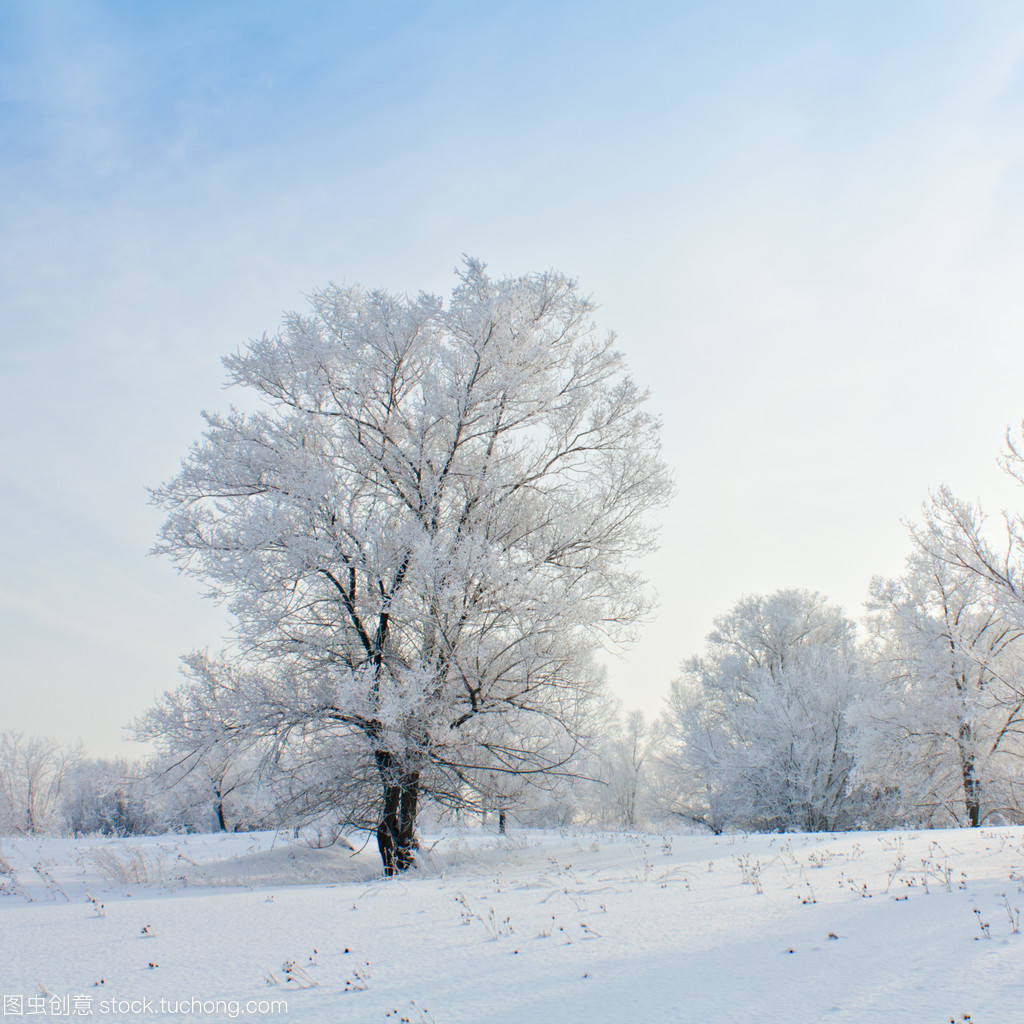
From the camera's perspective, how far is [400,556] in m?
9.45

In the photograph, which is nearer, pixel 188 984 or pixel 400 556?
pixel 188 984

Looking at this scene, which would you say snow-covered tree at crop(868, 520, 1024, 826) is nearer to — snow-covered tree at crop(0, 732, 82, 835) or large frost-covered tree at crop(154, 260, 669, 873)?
large frost-covered tree at crop(154, 260, 669, 873)

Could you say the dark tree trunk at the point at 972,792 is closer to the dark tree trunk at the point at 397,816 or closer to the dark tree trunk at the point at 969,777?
the dark tree trunk at the point at 969,777

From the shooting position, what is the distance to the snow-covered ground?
302cm

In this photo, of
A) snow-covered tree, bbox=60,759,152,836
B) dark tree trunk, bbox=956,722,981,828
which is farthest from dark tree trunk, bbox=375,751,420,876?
snow-covered tree, bbox=60,759,152,836

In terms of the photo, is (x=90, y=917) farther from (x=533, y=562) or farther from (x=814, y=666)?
(x=814, y=666)

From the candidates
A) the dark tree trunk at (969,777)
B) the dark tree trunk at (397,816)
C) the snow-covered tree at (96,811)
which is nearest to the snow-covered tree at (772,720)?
the dark tree trunk at (969,777)

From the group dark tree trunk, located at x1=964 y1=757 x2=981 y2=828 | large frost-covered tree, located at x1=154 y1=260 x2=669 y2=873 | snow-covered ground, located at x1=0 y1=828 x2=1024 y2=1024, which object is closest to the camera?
snow-covered ground, located at x1=0 y1=828 x2=1024 y2=1024

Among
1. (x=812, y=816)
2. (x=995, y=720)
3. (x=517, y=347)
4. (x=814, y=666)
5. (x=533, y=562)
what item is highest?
(x=517, y=347)

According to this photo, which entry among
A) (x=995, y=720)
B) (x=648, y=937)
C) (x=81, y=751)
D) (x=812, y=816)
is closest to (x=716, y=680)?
(x=812, y=816)

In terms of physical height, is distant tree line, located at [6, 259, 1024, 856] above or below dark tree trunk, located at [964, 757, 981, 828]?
above

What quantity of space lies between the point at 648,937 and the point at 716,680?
26.2 m

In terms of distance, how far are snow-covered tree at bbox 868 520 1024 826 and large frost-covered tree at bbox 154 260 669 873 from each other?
1487cm

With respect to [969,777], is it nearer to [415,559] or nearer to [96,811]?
[415,559]
